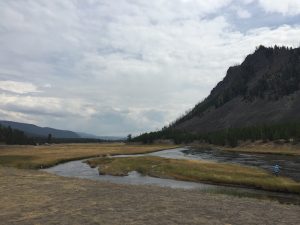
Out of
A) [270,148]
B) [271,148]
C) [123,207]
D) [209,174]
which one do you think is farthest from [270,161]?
[123,207]

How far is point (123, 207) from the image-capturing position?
115ft

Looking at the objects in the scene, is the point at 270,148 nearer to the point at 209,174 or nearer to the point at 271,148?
the point at 271,148

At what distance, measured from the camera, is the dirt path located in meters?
30.1

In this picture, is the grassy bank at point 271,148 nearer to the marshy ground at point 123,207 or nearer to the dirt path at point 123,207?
the marshy ground at point 123,207

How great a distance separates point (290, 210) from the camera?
3750 cm

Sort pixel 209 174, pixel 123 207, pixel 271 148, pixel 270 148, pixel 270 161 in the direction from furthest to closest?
1. pixel 270 148
2. pixel 271 148
3. pixel 270 161
4. pixel 209 174
5. pixel 123 207

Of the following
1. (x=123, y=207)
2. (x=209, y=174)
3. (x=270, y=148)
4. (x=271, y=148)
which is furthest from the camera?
(x=270, y=148)

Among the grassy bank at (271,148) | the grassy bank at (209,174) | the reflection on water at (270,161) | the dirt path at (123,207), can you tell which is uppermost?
the grassy bank at (271,148)

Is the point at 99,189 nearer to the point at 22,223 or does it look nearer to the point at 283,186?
the point at 22,223

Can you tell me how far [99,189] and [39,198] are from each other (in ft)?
29.0

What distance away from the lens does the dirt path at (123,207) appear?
98.8ft

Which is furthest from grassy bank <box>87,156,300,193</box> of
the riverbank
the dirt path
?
the riverbank

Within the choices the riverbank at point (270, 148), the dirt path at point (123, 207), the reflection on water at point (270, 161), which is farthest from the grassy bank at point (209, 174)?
the riverbank at point (270, 148)

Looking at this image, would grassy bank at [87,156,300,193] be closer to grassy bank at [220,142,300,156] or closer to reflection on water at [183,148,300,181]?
reflection on water at [183,148,300,181]
